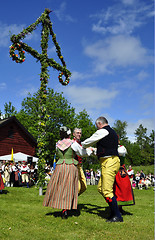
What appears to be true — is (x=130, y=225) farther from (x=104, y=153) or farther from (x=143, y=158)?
(x=143, y=158)

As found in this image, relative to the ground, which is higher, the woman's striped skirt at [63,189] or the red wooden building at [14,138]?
the red wooden building at [14,138]

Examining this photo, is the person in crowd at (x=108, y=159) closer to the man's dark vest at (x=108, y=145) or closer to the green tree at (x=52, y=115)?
the man's dark vest at (x=108, y=145)

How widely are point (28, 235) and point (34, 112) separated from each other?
34.2 m

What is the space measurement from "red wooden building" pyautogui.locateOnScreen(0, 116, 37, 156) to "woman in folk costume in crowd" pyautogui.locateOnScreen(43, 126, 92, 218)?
1923cm

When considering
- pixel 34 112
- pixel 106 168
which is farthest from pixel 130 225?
pixel 34 112

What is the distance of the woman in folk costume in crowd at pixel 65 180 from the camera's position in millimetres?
4918

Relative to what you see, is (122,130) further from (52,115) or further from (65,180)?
(65,180)

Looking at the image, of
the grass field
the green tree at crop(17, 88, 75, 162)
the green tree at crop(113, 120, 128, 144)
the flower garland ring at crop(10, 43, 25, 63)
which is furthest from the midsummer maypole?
the green tree at crop(113, 120, 128, 144)

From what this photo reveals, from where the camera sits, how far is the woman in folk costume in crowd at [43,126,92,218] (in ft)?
16.1

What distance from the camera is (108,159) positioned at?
489 centimetres

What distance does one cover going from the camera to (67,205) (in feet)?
15.9

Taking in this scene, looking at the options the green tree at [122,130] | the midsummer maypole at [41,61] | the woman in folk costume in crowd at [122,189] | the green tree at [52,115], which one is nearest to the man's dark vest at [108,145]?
the woman in folk costume in crowd at [122,189]

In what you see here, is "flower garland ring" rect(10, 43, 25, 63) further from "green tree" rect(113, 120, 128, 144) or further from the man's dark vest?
"green tree" rect(113, 120, 128, 144)

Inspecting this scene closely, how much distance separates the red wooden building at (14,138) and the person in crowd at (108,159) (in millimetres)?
19858
